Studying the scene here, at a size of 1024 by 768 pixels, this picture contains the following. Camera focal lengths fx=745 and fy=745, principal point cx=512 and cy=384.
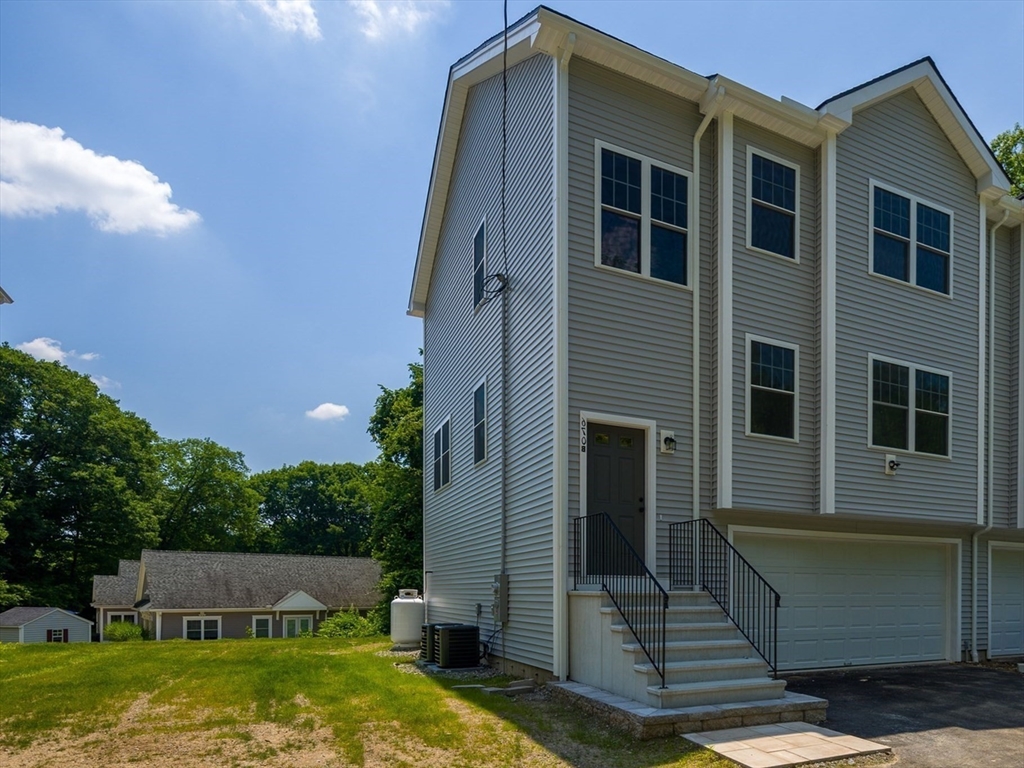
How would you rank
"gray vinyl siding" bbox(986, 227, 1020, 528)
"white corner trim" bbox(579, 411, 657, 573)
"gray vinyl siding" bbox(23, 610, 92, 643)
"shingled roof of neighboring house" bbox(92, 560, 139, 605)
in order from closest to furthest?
"white corner trim" bbox(579, 411, 657, 573)
"gray vinyl siding" bbox(986, 227, 1020, 528)
"gray vinyl siding" bbox(23, 610, 92, 643)
"shingled roof of neighboring house" bbox(92, 560, 139, 605)

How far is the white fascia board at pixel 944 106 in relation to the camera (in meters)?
10.8

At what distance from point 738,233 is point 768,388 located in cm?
206

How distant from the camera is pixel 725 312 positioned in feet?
31.1

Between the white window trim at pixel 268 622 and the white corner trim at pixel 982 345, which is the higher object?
the white corner trim at pixel 982 345

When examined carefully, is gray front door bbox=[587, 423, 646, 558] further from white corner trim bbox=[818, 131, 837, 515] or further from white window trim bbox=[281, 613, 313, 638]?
white window trim bbox=[281, 613, 313, 638]

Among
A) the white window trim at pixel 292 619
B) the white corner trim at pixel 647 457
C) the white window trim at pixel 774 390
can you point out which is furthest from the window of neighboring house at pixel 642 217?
the white window trim at pixel 292 619

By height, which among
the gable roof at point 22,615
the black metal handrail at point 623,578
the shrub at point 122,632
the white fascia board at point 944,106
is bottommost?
the shrub at point 122,632

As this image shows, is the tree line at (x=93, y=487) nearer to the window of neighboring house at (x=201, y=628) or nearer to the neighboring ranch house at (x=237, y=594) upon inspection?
the neighboring ranch house at (x=237, y=594)

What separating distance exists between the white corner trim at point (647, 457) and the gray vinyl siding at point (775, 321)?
113 cm

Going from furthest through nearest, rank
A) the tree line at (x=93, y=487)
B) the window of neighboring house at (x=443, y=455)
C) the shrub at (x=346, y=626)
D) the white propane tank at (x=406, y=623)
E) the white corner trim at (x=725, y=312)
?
the tree line at (x=93, y=487) → the shrub at (x=346, y=626) → the window of neighboring house at (x=443, y=455) → the white propane tank at (x=406, y=623) → the white corner trim at (x=725, y=312)

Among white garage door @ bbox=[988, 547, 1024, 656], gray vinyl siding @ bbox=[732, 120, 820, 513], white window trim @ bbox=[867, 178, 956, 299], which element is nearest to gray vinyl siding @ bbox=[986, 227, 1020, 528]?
white garage door @ bbox=[988, 547, 1024, 656]

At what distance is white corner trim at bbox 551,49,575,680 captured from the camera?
316 inches

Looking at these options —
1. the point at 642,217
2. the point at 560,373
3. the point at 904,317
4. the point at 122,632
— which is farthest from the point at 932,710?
the point at 122,632

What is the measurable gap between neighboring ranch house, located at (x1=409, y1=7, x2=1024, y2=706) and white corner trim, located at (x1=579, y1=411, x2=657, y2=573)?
3cm
